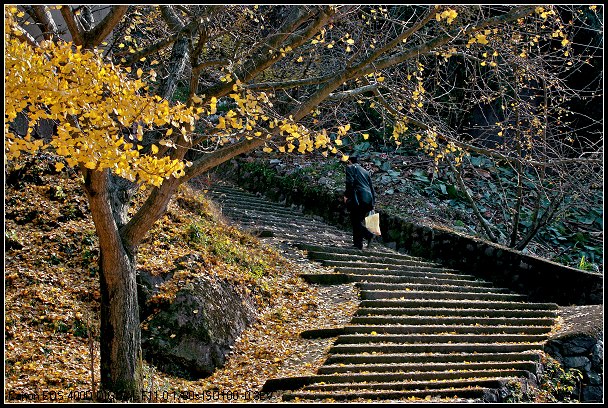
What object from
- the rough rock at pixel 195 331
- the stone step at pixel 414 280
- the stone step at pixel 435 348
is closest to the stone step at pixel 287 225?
the stone step at pixel 414 280

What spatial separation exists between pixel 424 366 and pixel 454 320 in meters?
1.93

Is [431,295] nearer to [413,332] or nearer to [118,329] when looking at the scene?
[413,332]

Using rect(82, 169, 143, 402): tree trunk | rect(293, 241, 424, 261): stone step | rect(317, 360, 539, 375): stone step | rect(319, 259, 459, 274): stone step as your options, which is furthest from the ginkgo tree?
rect(293, 241, 424, 261): stone step

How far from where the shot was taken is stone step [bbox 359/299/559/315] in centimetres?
1139

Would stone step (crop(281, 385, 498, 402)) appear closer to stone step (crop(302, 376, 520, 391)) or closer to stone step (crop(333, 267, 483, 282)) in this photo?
stone step (crop(302, 376, 520, 391))

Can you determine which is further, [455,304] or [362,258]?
[362,258]

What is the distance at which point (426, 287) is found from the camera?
12453mm

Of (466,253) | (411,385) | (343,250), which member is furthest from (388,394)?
(466,253)

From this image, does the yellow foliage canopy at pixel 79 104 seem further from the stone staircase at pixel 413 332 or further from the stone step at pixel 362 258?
the stone step at pixel 362 258

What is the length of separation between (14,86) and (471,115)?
16.2 meters

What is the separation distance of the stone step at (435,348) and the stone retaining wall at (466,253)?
2.27m

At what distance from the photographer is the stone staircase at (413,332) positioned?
8688mm

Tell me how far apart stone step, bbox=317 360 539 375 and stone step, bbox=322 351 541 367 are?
0.08m

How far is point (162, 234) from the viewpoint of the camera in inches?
462
